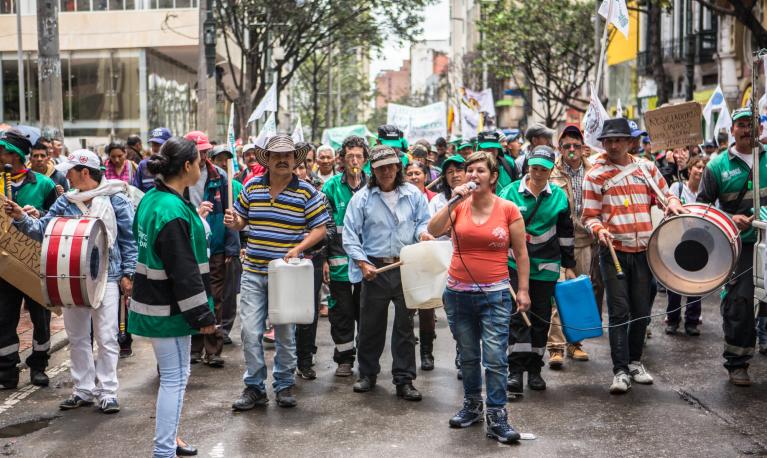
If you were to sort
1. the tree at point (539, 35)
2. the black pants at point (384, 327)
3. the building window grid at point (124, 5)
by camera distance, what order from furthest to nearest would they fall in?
1. the tree at point (539, 35)
2. the building window grid at point (124, 5)
3. the black pants at point (384, 327)

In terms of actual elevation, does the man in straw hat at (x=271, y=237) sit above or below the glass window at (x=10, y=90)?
below

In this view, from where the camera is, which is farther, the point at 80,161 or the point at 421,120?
the point at 421,120

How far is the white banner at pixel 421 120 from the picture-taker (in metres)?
26.6

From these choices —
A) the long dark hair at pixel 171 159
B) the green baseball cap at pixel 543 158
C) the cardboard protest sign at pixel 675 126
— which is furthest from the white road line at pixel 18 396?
the cardboard protest sign at pixel 675 126

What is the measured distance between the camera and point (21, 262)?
27.5ft

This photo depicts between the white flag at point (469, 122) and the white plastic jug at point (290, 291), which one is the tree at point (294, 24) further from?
the white plastic jug at point (290, 291)

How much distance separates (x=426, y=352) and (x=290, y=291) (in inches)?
83.4

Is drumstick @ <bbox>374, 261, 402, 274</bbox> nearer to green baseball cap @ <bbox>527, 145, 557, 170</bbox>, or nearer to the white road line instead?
green baseball cap @ <bbox>527, 145, 557, 170</bbox>

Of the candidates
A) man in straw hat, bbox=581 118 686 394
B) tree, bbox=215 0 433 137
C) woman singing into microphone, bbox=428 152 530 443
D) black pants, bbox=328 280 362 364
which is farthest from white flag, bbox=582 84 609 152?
tree, bbox=215 0 433 137

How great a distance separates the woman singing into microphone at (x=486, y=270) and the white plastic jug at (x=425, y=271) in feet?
1.67

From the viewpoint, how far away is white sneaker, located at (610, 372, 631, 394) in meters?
8.21

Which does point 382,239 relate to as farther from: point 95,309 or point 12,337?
point 12,337

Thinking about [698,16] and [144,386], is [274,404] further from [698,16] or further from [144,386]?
[698,16]

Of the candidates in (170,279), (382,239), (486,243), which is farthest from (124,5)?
(170,279)
